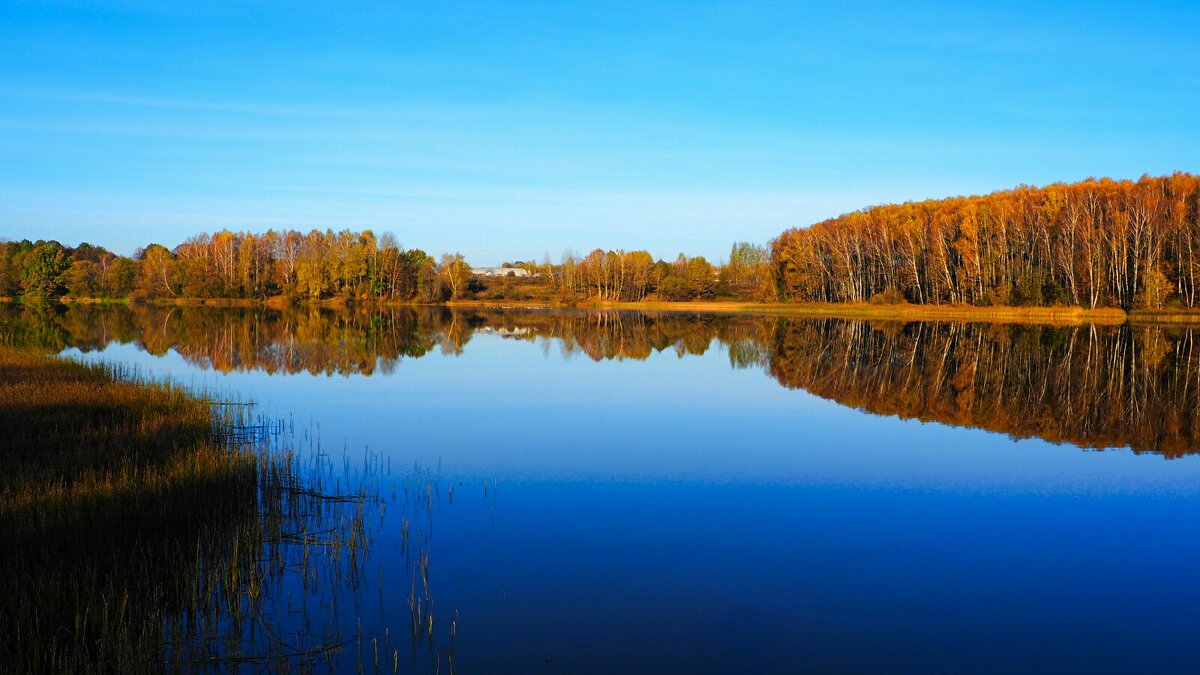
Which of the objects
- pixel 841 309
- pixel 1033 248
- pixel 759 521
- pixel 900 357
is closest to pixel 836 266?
pixel 841 309

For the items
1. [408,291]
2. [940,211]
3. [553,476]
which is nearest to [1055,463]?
[553,476]

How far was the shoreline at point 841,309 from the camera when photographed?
172 ft

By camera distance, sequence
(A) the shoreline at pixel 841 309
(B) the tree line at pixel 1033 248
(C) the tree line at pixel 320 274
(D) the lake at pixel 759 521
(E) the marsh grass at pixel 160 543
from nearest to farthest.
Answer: (E) the marsh grass at pixel 160 543 → (D) the lake at pixel 759 521 → (A) the shoreline at pixel 841 309 → (B) the tree line at pixel 1033 248 → (C) the tree line at pixel 320 274

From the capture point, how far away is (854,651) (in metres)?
5.80

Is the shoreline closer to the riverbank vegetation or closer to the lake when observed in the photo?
the riverbank vegetation

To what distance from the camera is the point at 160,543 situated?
7.00m

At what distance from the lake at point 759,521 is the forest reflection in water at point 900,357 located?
0.20 metres

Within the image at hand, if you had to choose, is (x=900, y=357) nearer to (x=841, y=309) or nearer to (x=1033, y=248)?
(x=1033, y=248)

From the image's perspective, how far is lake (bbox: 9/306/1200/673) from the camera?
5.91m

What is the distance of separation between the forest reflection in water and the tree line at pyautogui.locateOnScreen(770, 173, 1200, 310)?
8.53 metres

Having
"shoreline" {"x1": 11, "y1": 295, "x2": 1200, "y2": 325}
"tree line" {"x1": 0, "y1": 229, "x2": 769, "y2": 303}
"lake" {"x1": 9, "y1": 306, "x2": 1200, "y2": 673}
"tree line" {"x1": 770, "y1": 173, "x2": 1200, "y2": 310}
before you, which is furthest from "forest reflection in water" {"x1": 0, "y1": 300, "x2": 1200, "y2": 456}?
"tree line" {"x1": 0, "y1": 229, "x2": 769, "y2": 303}

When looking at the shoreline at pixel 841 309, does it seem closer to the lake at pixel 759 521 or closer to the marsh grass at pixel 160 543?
the lake at pixel 759 521

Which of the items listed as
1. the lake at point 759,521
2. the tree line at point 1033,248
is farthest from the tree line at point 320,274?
the lake at point 759,521

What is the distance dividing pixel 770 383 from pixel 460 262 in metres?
76.8
